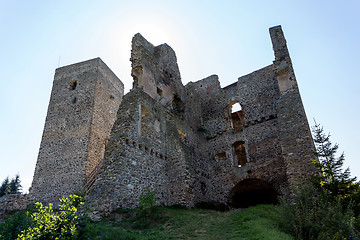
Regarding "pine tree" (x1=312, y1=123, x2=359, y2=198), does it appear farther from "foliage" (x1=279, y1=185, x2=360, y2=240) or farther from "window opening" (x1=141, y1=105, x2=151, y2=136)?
"window opening" (x1=141, y1=105, x2=151, y2=136)

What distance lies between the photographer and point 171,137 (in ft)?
45.6

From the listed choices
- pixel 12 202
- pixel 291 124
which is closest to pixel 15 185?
pixel 12 202

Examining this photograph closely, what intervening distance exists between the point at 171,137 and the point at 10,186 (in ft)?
78.2

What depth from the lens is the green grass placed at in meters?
7.37

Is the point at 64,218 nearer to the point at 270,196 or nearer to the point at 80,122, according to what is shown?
the point at 270,196

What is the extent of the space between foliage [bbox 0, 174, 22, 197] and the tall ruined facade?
1189cm

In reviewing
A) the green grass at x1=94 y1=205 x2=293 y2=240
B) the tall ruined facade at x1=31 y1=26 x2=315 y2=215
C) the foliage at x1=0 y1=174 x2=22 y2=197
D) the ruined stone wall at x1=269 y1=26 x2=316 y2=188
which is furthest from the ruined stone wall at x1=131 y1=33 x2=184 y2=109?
the foliage at x1=0 y1=174 x2=22 y2=197

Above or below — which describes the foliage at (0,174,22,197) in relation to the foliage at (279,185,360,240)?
above

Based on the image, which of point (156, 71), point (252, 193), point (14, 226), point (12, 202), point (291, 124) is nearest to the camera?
point (14, 226)

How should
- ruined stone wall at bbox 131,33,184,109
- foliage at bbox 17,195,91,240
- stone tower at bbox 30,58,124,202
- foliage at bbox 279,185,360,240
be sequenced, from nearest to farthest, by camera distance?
foliage at bbox 17,195,91,240
foliage at bbox 279,185,360,240
ruined stone wall at bbox 131,33,184,109
stone tower at bbox 30,58,124,202

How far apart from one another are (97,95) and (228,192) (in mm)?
13005

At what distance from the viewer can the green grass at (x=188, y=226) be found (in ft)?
24.2

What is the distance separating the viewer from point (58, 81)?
75.7 feet

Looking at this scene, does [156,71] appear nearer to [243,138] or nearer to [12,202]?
[243,138]
